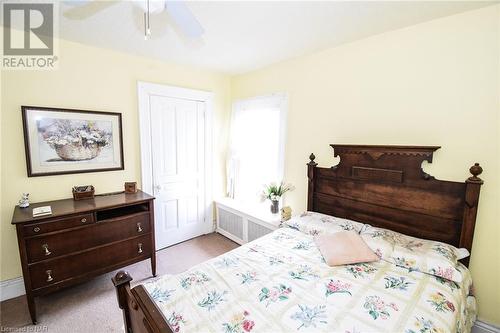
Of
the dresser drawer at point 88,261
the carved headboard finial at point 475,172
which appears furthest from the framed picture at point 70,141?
the carved headboard finial at point 475,172

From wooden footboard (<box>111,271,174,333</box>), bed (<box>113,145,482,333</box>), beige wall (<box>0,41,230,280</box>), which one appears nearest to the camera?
wooden footboard (<box>111,271,174,333</box>)

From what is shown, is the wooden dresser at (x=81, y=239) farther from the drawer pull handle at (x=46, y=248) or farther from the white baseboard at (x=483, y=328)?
the white baseboard at (x=483, y=328)

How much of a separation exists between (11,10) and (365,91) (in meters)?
2.88

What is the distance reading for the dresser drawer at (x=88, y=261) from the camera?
1.92 meters

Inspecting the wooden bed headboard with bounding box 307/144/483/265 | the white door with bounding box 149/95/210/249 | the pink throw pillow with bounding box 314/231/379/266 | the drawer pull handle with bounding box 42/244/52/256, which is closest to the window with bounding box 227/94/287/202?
the white door with bounding box 149/95/210/249

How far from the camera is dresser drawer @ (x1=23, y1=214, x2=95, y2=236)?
183 cm

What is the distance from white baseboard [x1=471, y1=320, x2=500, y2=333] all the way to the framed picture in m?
3.53

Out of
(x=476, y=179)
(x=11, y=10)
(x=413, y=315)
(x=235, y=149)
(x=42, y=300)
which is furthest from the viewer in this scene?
(x=235, y=149)

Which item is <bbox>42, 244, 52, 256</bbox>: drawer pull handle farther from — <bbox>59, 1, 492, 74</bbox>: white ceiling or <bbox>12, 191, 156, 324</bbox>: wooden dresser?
<bbox>59, 1, 492, 74</bbox>: white ceiling

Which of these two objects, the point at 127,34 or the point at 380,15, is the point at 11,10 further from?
the point at 380,15

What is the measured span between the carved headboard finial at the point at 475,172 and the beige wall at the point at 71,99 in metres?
3.01

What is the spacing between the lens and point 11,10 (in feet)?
5.59

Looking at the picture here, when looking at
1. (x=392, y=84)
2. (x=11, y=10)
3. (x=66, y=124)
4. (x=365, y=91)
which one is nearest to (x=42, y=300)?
(x=66, y=124)

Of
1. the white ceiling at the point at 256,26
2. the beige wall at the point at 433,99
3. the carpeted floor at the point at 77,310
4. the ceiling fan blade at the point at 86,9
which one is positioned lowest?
the carpeted floor at the point at 77,310
